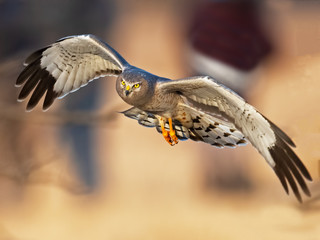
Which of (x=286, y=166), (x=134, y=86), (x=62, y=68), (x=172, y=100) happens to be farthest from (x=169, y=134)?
(x=62, y=68)

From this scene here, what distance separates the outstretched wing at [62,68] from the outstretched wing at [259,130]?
0.48 metres

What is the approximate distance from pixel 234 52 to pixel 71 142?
67.6 inches

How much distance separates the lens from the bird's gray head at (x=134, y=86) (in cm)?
173

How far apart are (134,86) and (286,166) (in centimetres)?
64

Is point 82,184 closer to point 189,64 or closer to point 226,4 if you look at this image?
point 189,64

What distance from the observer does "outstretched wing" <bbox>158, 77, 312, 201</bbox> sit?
67.0 inches

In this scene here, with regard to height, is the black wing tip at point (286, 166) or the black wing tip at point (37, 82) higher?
the black wing tip at point (37, 82)

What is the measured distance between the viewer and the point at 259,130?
1.76 m

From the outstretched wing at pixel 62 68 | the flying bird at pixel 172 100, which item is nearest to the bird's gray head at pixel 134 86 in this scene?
the flying bird at pixel 172 100

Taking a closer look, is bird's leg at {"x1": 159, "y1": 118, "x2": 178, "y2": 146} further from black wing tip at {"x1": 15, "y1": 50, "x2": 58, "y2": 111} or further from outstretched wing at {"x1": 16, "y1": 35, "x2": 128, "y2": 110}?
black wing tip at {"x1": 15, "y1": 50, "x2": 58, "y2": 111}

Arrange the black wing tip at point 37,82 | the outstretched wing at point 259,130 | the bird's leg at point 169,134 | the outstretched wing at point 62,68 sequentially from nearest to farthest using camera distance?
Answer: the outstretched wing at point 259,130 → the bird's leg at point 169,134 → the outstretched wing at point 62,68 → the black wing tip at point 37,82

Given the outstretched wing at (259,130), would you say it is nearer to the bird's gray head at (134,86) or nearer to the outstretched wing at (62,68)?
the bird's gray head at (134,86)

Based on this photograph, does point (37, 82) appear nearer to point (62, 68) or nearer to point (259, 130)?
point (62, 68)

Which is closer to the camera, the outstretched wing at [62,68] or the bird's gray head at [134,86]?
the bird's gray head at [134,86]
